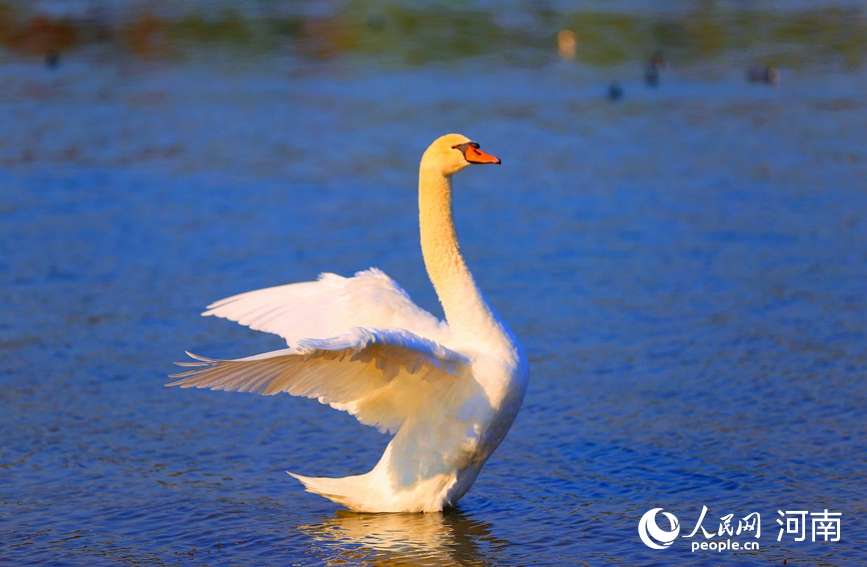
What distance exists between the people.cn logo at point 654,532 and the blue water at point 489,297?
0.09 metres

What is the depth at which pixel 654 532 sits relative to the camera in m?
6.30

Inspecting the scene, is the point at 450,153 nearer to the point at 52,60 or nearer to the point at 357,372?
the point at 357,372

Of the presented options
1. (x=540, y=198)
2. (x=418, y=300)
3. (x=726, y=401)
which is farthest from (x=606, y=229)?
(x=726, y=401)

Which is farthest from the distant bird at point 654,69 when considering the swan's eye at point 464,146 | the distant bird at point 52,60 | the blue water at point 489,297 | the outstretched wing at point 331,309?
the swan's eye at point 464,146

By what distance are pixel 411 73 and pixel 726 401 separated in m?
16.7

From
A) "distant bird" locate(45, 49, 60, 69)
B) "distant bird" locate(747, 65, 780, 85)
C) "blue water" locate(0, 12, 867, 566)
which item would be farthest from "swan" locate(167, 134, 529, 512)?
→ "distant bird" locate(45, 49, 60, 69)

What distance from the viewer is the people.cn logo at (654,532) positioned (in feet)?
20.3

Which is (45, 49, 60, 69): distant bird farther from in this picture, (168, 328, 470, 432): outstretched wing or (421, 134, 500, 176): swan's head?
(168, 328, 470, 432): outstretched wing

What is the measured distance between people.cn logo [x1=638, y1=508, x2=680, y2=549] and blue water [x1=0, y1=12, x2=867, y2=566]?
0.30 feet

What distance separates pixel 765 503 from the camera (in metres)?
6.64

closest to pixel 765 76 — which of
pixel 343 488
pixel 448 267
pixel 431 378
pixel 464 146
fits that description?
pixel 464 146

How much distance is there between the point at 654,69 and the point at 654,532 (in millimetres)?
17587

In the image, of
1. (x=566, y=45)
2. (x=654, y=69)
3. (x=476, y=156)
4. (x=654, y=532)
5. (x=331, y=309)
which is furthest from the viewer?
(x=566, y=45)

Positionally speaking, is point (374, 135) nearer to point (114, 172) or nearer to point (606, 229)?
point (114, 172)
